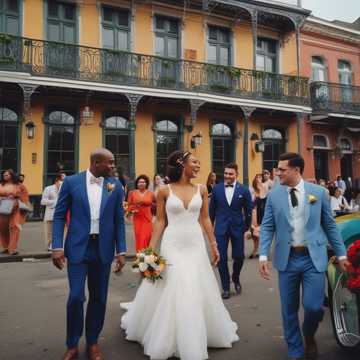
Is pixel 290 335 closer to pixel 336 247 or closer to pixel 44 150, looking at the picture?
pixel 336 247

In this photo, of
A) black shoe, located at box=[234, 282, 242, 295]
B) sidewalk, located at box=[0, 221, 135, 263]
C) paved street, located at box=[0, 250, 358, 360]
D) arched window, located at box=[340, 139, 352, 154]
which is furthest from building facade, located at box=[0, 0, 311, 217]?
black shoe, located at box=[234, 282, 242, 295]

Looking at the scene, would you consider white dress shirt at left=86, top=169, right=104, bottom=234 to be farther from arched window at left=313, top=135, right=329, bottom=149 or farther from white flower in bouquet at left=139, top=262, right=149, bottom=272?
arched window at left=313, top=135, right=329, bottom=149

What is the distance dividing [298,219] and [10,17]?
1530 cm

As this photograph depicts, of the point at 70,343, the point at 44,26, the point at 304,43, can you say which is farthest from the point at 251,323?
the point at 304,43

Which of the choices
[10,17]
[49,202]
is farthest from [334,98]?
[49,202]

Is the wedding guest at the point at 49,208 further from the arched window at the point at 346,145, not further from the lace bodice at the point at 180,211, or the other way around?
the arched window at the point at 346,145

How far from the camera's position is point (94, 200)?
398 centimetres

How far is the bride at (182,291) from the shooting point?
3828 mm

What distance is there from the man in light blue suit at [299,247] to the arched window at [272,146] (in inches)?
655

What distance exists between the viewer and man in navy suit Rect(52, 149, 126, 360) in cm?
386

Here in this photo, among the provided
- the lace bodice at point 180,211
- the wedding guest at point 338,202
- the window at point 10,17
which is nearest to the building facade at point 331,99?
the wedding guest at point 338,202

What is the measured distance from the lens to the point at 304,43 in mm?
21594

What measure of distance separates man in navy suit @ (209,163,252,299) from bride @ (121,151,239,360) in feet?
5.71

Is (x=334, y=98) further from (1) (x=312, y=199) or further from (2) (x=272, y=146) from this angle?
(1) (x=312, y=199)
